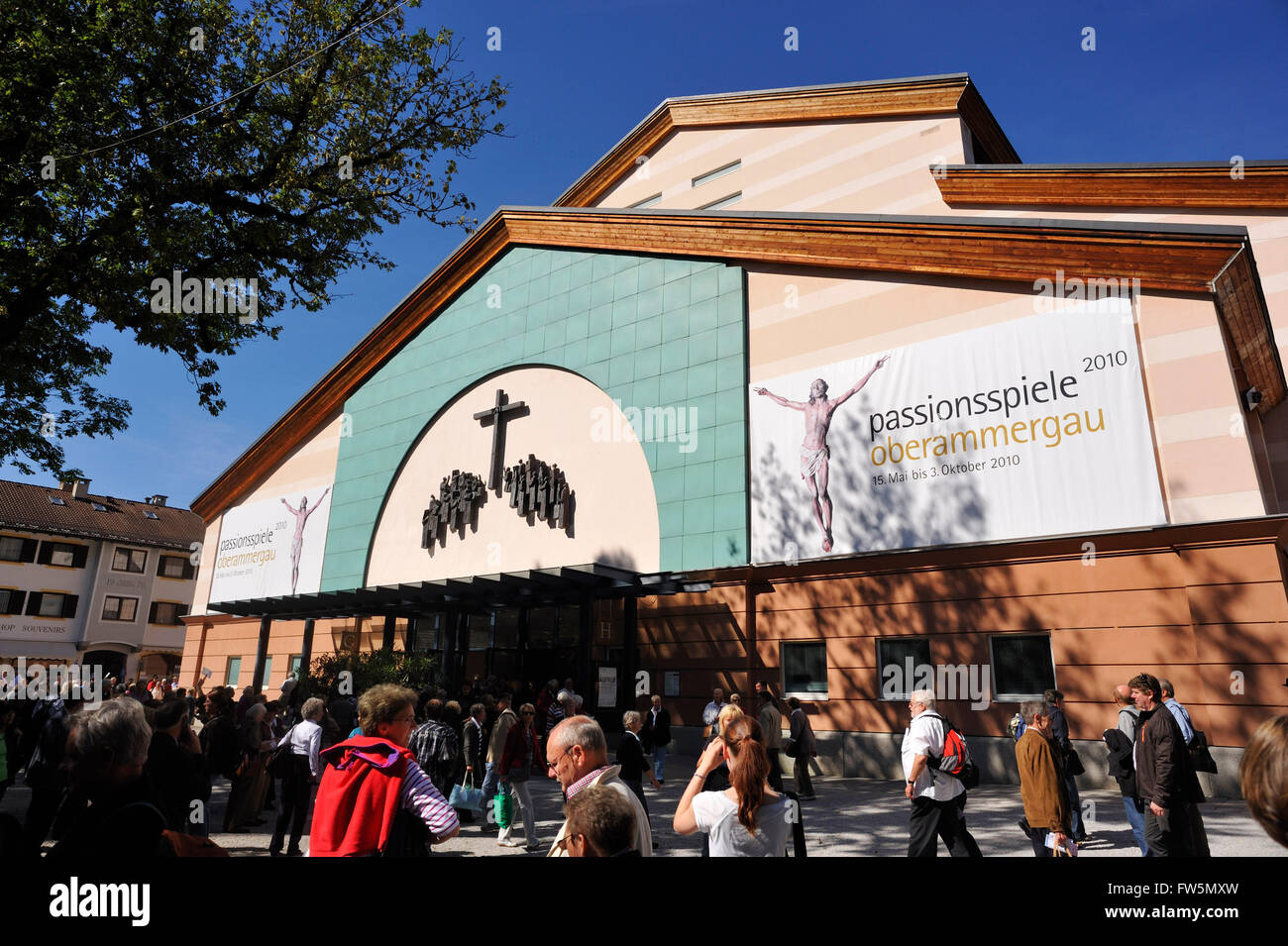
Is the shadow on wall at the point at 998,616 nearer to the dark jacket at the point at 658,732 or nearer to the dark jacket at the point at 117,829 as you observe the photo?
the dark jacket at the point at 658,732

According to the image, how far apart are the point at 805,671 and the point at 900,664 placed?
219 cm

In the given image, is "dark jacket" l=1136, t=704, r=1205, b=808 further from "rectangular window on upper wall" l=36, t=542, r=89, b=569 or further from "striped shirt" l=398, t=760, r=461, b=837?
"rectangular window on upper wall" l=36, t=542, r=89, b=569

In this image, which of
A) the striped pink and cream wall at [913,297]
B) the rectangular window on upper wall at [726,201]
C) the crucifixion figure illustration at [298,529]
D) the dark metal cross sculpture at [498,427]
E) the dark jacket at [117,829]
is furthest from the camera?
the crucifixion figure illustration at [298,529]

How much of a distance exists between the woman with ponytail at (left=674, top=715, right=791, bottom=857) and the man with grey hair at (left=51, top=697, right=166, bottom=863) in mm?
2633

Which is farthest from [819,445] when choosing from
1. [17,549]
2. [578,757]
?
[17,549]

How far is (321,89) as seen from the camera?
1227 centimetres

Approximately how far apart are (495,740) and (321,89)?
445 inches

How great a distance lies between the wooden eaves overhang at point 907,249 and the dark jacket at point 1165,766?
951cm

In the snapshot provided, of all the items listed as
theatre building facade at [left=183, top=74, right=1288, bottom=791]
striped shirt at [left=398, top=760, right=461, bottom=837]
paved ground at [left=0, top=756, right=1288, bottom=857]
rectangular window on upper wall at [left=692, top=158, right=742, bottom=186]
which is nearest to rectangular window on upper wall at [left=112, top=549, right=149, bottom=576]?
theatre building facade at [left=183, top=74, right=1288, bottom=791]

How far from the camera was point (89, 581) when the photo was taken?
46062 mm

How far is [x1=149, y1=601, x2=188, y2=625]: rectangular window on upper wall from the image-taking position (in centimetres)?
4841

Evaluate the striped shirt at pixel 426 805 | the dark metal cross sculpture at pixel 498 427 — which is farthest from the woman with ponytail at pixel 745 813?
the dark metal cross sculpture at pixel 498 427

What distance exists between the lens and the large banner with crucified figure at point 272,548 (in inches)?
1085

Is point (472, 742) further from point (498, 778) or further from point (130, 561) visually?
point (130, 561)
